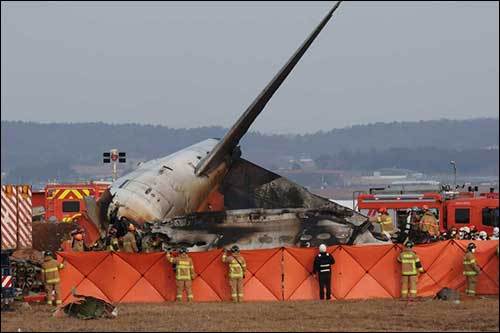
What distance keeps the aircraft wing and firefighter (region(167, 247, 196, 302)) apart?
881 centimetres

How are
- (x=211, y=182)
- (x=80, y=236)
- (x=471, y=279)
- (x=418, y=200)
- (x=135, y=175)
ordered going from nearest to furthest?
(x=471, y=279) → (x=80, y=236) → (x=135, y=175) → (x=211, y=182) → (x=418, y=200)

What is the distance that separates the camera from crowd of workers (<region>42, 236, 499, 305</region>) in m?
28.6

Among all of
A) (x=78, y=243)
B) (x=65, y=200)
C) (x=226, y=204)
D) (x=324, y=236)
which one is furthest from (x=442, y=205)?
(x=65, y=200)

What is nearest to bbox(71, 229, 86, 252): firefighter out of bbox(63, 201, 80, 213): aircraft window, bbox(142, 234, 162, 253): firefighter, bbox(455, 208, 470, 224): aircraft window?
bbox(142, 234, 162, 253): firefighter

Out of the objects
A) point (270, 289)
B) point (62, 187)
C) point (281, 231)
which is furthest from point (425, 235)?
point (62, 187)

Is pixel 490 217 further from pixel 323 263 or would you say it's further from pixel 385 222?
pixel 323 263

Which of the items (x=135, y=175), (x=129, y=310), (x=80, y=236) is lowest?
(x=129, y=310)

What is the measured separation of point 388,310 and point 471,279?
407 cm

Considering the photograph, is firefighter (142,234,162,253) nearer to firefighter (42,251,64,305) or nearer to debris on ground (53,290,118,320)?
firefighter (42,251,64,305)

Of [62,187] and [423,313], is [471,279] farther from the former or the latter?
[62,187]

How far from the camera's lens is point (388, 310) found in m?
25.8

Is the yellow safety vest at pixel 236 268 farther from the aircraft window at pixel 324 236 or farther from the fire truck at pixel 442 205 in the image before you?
the fire truck at pixel 442 205

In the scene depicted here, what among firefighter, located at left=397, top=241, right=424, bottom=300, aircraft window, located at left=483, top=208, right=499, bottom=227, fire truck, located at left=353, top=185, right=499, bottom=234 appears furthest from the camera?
fire truck, located at left=353, top=185, right=499, bottom=234

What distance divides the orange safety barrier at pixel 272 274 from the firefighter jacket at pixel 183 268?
0.46 metres
